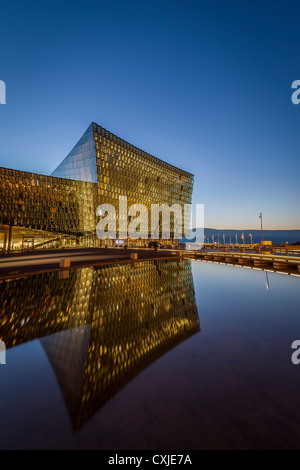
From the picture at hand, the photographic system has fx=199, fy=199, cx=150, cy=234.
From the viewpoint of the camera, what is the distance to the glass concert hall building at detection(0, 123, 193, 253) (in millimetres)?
52969

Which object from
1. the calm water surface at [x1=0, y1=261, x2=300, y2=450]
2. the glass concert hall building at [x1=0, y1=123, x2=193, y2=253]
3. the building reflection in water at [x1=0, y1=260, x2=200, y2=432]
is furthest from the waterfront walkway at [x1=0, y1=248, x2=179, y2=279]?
the glass concert hall building at [x1=0, y1=123, x2=193, y2=253]

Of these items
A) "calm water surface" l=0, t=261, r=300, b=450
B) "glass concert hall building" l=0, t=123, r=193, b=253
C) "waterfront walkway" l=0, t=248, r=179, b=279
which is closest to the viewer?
"calm water surface" l=0, t=261, r=300, b=450

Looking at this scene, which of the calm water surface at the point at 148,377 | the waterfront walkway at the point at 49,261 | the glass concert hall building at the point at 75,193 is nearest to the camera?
the calm water surface at the point at 148,377

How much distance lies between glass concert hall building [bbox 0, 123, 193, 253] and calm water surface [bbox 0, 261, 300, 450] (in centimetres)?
4126

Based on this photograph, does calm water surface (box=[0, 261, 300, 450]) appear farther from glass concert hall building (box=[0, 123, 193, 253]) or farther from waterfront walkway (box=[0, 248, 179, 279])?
glass concert hall building (box=[0, 123, 193, 253])

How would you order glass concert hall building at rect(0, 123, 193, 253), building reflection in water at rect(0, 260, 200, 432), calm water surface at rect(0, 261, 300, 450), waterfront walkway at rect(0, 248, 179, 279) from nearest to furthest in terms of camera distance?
calm water surface at rect(0, 261, 300, 450) → building reflection in water at rect(0, 260, 200, 432) → waterfront walkway at rect(0, 248, 179, 279) → glass concert hall building at rect(0, 123, 193, 253)

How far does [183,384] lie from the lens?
147 inches

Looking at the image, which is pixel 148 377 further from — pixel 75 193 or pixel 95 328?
pixel 75 193

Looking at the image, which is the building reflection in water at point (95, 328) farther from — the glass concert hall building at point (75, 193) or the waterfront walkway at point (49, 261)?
the glass concert hall building at point (75, 193)

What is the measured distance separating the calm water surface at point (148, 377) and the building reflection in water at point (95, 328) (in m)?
0.03

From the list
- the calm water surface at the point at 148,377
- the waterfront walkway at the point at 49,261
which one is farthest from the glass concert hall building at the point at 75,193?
the calm water surface at the point at 148,377

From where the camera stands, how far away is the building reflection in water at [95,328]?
3802 millimetres

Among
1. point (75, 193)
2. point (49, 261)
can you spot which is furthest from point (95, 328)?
point (75, 193)

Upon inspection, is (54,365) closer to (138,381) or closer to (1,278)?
(138,381)
